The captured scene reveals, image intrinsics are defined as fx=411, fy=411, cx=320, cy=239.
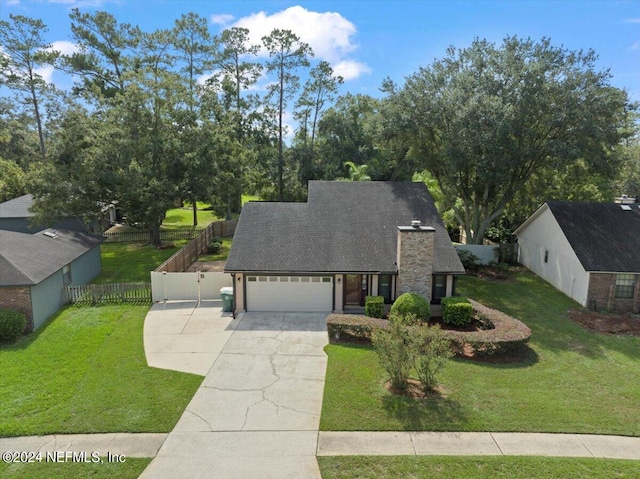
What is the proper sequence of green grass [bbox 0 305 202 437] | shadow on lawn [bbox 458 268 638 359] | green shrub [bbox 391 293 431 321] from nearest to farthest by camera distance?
1. green grass [bbox 0 305 202 437]
2. shadow on lawn [bbox 458 268 638 359]
3. green shrub [bbox 391 293 431 321]

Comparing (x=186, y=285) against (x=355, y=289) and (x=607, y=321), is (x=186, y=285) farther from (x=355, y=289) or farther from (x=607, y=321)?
(x=607, y=321)

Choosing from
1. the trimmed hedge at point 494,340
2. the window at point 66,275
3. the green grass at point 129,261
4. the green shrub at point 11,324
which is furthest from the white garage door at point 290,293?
the window at point 66,275

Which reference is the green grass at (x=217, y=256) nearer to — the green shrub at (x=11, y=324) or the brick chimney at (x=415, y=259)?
the green shrub at (x=11, y=324)

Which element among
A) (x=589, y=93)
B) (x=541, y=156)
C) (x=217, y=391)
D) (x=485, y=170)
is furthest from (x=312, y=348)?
(x=589, y=93)

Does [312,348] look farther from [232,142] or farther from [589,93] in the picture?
[232,142]

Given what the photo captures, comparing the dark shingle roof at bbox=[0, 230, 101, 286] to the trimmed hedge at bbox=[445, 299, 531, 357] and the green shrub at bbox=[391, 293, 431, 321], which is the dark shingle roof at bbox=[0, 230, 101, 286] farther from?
the trimmed hedge at bbox=[445, 299, 531, 357]

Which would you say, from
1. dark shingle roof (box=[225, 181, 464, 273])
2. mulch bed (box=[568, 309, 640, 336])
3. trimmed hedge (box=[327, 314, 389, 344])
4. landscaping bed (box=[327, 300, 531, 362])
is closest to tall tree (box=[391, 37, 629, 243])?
dark shingle roof (box=[225, 181, 464, 273])
